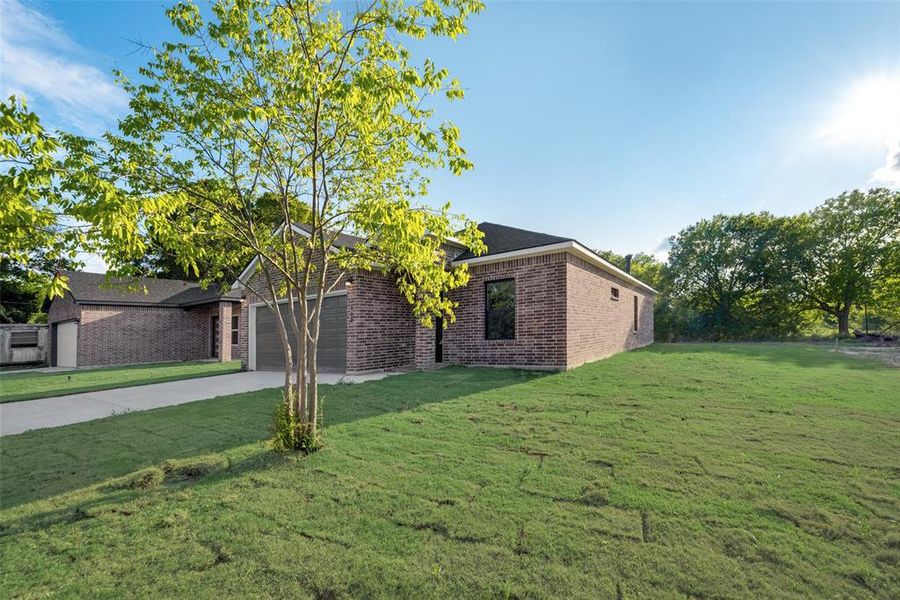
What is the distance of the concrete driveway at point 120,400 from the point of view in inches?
260

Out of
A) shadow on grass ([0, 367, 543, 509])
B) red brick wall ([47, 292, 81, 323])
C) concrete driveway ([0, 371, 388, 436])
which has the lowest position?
concrete driveway ([0, 371, 388, 436])

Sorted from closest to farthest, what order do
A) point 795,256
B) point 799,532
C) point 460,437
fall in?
point 799,532
point 460,437
point 795,256

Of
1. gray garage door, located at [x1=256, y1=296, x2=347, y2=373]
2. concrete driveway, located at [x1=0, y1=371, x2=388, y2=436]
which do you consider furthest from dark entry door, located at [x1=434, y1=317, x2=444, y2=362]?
gray garage door, located at [x1=256, y1=296, x2=347, y2=373]

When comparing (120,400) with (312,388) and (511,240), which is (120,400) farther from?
(511,240)

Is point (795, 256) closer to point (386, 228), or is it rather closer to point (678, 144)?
point (678, 144)

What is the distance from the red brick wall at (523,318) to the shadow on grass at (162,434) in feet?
5.19

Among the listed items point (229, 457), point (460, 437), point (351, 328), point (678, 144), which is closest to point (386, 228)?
point (460, 437)

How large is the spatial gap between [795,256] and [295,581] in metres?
33.8

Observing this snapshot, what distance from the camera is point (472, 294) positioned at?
1109cm

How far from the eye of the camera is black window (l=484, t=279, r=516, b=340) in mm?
10508

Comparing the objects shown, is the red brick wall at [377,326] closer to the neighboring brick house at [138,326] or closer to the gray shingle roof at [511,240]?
the gray shingle roof at [511,240]

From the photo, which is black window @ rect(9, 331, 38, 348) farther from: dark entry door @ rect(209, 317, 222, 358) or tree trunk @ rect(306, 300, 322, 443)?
tree trunk @ rect(306, 300, 322, 443)

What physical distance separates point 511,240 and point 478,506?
9.04 m

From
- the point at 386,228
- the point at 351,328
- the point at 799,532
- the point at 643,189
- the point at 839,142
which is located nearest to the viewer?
the point at 799,532
